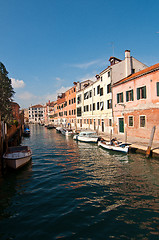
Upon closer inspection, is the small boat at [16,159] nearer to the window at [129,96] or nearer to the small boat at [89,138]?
the small boat at [89,138]

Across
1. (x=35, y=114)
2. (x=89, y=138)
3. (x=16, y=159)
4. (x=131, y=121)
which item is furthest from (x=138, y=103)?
(x=35, y=114)

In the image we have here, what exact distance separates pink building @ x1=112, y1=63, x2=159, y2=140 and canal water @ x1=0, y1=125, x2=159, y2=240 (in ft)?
22.3

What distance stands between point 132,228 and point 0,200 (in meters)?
5.50

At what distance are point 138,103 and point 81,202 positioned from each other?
1434 cm

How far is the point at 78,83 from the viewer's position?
40.2 m

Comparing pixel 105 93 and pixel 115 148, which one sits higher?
pixel 105 93

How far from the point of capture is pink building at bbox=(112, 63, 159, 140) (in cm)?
1623

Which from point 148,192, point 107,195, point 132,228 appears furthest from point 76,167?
point 132,228

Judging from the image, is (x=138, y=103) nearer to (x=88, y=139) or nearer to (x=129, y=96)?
(x=129, y=96)

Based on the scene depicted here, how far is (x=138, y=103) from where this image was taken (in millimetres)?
18328

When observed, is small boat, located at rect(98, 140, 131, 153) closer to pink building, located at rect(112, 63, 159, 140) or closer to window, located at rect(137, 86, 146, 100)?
pink building, located at rect(112, 63, 159, 140)

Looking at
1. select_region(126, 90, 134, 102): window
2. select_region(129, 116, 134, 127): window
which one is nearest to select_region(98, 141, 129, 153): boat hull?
select_region(129, 116, 134, 127): window

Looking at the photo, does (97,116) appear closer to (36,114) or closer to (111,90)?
(111,90)

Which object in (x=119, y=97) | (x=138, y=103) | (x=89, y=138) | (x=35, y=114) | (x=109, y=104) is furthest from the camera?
(x=35, y=114)
